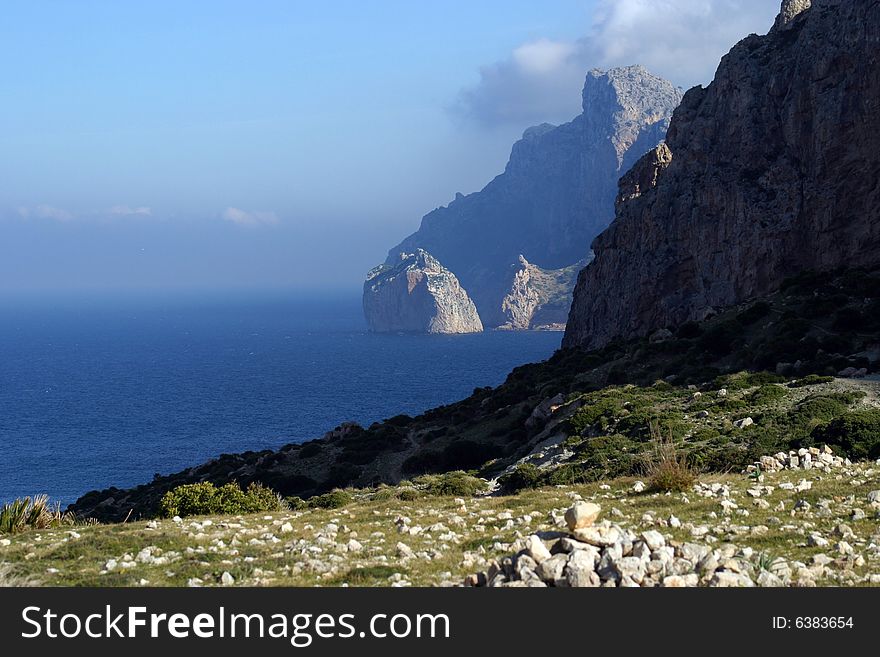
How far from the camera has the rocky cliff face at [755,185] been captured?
6662 cm

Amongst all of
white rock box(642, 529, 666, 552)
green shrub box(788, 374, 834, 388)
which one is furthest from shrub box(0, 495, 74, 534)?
green shrub box(788, 374, 834, 388)

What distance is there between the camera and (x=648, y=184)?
91.1 m

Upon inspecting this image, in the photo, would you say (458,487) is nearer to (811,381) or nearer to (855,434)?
(855,434)

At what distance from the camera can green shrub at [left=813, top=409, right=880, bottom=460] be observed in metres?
22.4

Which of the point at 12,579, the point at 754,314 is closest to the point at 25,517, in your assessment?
the point at 12,579

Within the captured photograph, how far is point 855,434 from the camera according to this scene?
23.1 meters

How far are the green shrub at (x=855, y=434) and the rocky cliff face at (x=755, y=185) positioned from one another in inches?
1559

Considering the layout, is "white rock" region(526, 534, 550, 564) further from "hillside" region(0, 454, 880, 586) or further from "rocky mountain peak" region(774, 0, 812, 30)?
"rocky mountain peak" region(774, 0, 812, 30)

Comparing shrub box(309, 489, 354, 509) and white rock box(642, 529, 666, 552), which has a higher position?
white rock box(642, 529, 666, 552)

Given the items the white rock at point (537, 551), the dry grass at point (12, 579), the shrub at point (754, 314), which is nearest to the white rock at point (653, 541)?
the white rock at point (537, 551)

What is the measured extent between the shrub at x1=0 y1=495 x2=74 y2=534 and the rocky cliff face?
51730mm

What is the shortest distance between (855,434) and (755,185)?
59264 millimetres

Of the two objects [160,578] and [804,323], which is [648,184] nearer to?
[804,323]
